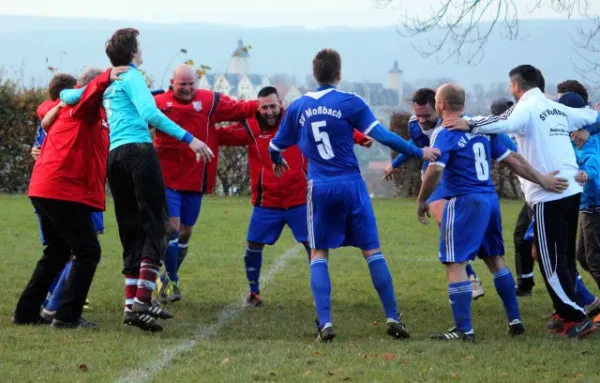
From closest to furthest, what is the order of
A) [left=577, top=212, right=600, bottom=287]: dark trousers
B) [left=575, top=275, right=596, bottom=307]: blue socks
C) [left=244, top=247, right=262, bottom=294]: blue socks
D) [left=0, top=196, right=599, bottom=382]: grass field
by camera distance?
[left=0, top=196, right=599, bottom=382]: grass field, [left=575, top=275, right=596, bottom=307]: blue socks, [left=577, top=212, right=600, bottom=287]: dark trousers, [left=244, top=247, right=262, bottom=294]: blue socks

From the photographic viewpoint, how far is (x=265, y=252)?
1423cm

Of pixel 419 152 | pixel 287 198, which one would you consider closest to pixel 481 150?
pixel 419 152

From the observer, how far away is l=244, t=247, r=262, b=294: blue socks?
9.89 m

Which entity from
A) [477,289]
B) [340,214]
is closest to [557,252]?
[340,214]

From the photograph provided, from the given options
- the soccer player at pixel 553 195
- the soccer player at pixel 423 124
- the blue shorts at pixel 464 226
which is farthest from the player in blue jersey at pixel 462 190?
the soccer player at pixel 423 124

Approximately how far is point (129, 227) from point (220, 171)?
16.4 metres

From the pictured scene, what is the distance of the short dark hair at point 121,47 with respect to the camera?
7.81 metres

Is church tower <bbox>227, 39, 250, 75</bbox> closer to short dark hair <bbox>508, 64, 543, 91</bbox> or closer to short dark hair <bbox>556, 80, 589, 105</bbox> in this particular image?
short dark hair <bbox>556, 80, 589, 105</bbox>

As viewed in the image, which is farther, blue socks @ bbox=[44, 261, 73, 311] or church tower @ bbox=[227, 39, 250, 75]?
church tower @ bbox=[227, 39, 250, 75]

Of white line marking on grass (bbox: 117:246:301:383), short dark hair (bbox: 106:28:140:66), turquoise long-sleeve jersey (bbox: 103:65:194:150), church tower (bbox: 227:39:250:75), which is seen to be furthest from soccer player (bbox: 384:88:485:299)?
church tower (bbox: 227:39:250:75)

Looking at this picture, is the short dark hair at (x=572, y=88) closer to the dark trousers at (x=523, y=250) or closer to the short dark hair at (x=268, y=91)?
the dark trousers at (x=523, y=250)

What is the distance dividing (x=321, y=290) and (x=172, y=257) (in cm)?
251

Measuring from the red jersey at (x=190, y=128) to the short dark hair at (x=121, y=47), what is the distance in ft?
6.01

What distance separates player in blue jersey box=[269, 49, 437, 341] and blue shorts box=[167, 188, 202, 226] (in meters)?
2.09
